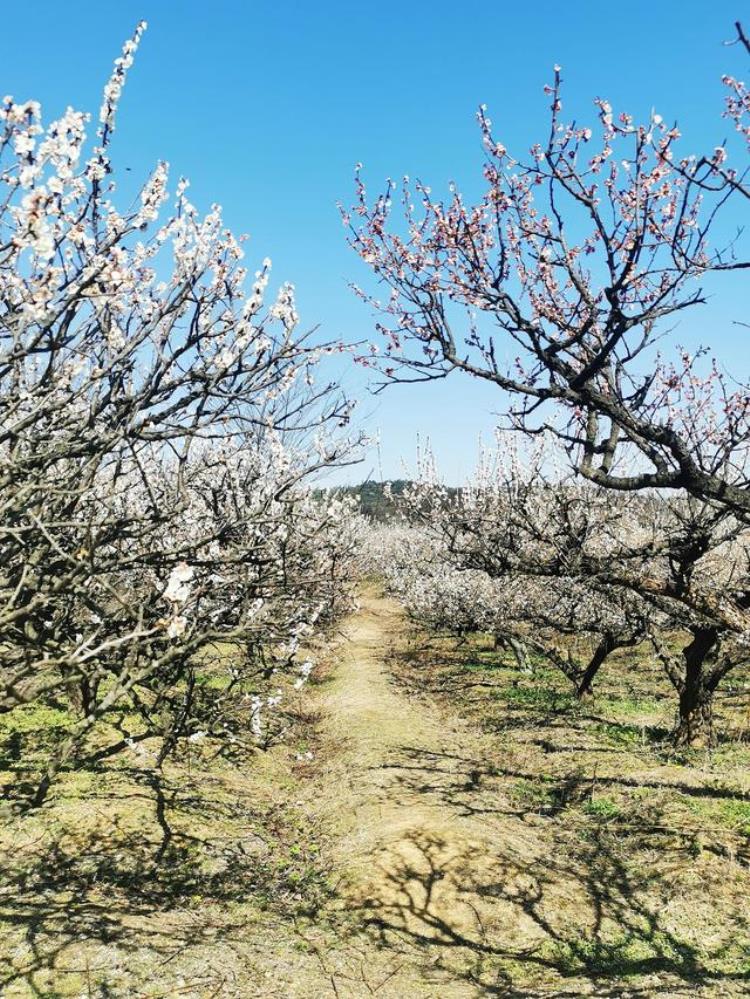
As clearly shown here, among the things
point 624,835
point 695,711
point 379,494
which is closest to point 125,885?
point 624,835

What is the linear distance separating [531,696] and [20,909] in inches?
536

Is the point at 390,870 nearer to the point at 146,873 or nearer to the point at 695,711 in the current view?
the point at 146,873

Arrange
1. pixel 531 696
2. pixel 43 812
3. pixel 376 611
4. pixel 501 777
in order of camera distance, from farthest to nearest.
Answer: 1. pixel 376 611
2. pixel 531 696
3. pixel 501 777
4. pixel 43 812

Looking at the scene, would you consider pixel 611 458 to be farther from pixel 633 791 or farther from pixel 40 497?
pixel 633 791

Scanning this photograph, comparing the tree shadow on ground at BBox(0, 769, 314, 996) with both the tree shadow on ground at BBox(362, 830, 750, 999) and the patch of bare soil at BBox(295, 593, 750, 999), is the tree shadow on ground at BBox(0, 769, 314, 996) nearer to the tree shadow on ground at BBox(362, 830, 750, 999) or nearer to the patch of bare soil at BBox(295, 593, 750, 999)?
the patch of bare soil at BBox(295, 593, 750, 999)

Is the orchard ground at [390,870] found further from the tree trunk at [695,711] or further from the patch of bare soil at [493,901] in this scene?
the tree trunk at [695,711]

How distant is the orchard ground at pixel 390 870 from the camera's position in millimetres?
6332

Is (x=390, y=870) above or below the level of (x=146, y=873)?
below

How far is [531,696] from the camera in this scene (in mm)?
18047

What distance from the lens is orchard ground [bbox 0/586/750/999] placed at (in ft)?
20.8

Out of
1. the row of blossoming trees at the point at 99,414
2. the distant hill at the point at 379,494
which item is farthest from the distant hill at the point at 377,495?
the row of blossoming trees at the point at 99,414

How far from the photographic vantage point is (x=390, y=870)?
8.56m

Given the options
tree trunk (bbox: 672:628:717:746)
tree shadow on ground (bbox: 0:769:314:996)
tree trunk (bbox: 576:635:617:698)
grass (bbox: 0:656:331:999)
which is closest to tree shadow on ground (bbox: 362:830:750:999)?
grass (bbox: 0:656:331:999)

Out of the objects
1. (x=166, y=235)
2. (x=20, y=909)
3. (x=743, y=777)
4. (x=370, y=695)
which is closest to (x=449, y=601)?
(x=370, y=695)
